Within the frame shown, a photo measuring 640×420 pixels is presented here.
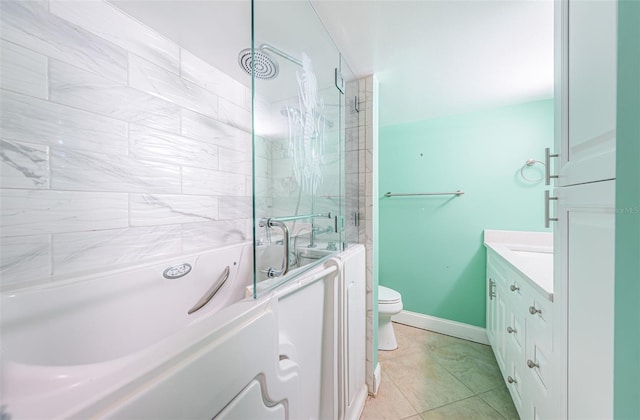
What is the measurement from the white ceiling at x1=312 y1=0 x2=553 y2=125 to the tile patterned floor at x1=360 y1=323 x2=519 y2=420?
7.13 feet

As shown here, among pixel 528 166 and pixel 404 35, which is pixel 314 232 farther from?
A: pixel 528 166

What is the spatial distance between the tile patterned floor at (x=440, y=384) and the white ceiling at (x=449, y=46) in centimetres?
217

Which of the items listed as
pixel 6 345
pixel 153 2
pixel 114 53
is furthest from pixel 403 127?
pixel 6 345

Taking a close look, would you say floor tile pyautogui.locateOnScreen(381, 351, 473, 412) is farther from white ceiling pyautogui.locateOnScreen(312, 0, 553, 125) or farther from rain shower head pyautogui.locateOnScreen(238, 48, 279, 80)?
white ceiling pyautogui.locateOnScreen(312, 0, 553, 125)

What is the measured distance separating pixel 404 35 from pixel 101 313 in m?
2.01

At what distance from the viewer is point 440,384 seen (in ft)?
5.02

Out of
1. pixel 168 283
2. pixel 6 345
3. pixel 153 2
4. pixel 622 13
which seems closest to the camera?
pixel 622 13

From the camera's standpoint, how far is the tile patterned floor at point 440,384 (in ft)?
4.37

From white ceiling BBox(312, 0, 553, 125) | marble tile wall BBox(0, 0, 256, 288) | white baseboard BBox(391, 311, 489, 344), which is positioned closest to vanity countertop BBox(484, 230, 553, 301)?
white baseboard BBox(391, 311, 489, 344)

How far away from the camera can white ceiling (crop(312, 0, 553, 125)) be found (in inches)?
41.4

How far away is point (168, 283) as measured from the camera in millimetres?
1175

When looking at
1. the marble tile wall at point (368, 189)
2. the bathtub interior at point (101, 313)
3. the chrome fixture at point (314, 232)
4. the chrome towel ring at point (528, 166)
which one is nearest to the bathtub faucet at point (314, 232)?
the chrome fixture at point (314, 232)

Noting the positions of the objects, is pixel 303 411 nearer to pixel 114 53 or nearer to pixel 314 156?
pixel 314 156

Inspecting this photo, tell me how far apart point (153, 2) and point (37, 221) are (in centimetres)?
113
